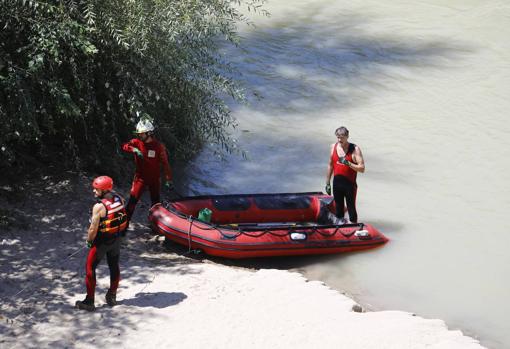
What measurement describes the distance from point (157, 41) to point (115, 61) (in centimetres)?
62

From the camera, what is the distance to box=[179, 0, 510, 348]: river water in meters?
9.62

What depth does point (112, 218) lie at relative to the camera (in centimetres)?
689

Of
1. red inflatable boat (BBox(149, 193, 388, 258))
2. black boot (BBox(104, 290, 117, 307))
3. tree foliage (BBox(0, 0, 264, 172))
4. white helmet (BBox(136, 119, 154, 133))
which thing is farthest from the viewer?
red inflatable boat (BBox(149, 193, 388, 258))

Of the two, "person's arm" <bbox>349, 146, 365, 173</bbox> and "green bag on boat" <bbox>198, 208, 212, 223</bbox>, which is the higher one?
"person's arm" <bbox>349, 146, 365, 173</bbox>

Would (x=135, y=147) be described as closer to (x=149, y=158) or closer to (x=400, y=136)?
(x=149, y=158)

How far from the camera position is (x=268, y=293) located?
26.2 ft

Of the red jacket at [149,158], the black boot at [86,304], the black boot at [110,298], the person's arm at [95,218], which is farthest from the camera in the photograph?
the red jacket at [149,158]

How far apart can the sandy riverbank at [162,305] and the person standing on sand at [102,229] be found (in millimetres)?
327

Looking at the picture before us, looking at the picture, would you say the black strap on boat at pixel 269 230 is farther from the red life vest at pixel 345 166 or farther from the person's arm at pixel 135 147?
the person's arm at pixel 135 147

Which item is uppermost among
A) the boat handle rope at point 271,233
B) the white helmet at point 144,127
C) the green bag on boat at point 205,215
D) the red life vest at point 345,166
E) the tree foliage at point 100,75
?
the tree foliage at point 100,75

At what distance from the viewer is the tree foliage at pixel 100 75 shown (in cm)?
880

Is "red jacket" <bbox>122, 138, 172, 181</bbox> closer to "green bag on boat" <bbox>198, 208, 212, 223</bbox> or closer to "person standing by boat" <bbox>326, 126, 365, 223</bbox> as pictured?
"green bag on boat" <bbox>198, 208, 212, 223</bbox>

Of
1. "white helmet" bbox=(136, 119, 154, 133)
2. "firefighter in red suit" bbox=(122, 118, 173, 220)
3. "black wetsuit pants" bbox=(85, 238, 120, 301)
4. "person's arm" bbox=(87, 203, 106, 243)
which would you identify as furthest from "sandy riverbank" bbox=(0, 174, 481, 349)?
"white helmet" bbox=(136, 119, 154, 133)

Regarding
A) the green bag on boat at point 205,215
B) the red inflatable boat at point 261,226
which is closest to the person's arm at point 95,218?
the red inflatable boat at point 261,226
